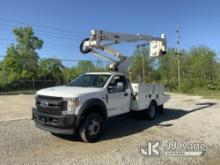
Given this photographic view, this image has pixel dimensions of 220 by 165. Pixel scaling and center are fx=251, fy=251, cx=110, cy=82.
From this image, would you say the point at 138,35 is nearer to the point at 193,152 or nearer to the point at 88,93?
the point at 88,93

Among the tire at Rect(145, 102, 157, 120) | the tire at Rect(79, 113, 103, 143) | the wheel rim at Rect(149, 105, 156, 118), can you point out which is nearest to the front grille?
the tire at Rect(79, 113, 103, 143)

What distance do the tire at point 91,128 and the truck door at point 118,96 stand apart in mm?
697

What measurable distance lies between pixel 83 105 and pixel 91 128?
740 mm

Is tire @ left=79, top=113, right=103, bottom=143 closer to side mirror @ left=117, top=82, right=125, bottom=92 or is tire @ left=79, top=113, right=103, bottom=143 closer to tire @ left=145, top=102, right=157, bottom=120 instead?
side mirror @ left=117, top=82, right=125, bottom=92

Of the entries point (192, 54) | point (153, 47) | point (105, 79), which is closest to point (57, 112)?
point (105, 79)

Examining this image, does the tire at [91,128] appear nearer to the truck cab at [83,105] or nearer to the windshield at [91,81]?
the truck cab at [83,105]

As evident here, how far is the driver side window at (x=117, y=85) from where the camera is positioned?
7.72 metres

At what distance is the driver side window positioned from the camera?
7.72 m

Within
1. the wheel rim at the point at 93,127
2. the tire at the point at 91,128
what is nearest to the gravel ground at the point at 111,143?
the tire at the point at 91,128

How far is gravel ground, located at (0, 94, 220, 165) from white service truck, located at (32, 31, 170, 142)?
0.47 meters

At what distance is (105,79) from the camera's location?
783 cm

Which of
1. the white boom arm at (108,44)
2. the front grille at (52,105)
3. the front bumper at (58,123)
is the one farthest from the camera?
the white boom arm at (108,44)

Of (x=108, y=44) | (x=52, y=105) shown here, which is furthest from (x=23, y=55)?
(x=52, y=105)

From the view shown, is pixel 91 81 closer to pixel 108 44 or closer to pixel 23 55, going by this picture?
pixel 108 44
